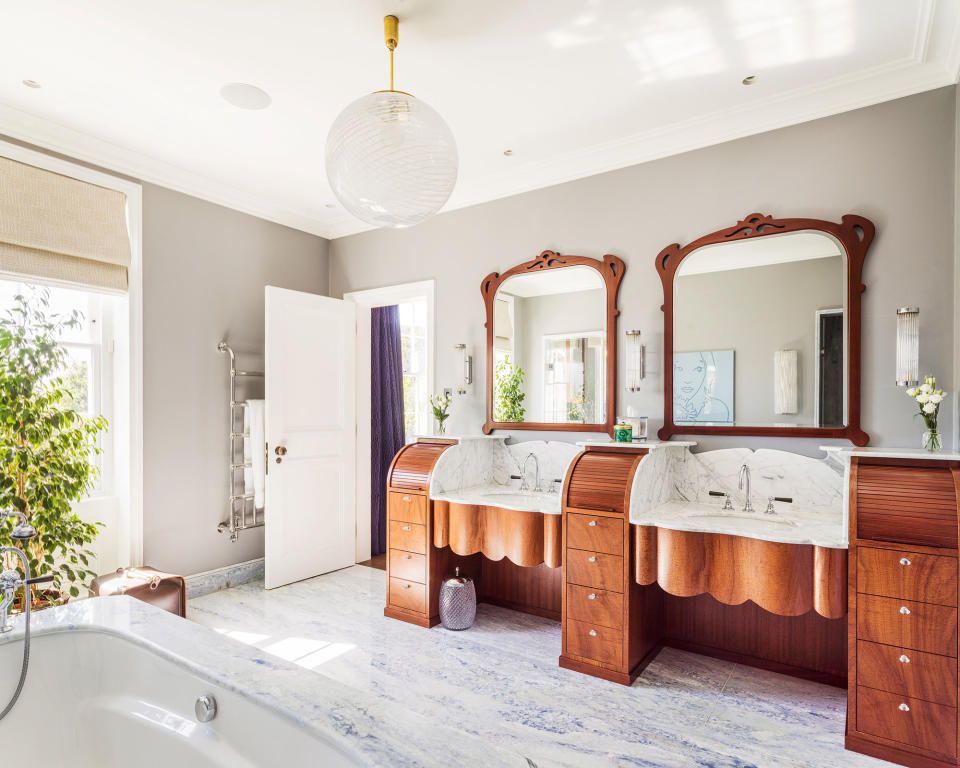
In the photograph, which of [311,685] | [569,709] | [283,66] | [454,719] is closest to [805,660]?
[569,709]

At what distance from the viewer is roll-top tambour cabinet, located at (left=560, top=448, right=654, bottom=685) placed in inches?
98.5

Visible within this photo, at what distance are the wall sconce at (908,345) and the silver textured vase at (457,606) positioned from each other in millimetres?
2333

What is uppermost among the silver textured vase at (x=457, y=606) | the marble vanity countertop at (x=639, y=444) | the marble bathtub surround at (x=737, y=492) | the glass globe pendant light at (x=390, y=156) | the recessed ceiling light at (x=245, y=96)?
the recessed ceiling light at (x=245, y=96)

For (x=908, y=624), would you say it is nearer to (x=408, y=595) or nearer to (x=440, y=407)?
(x=408, y=595)

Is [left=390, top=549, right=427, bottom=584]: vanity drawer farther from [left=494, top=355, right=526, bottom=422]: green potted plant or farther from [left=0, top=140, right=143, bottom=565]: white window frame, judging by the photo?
[left=0, top=140, right=143, bottom=565]: white window frame

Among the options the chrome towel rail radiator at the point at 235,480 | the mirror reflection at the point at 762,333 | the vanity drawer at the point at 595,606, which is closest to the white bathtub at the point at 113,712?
the vanity drawer at the point at 595,606

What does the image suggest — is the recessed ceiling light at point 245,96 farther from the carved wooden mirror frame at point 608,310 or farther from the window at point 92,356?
the carved wooden mirror frame at point 608,310

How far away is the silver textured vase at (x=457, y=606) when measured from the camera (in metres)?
3.10

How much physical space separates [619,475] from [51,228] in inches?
125

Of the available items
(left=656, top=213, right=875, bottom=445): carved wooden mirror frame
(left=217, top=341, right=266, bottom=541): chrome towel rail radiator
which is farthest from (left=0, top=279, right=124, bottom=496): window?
(left=656, top=213, right=875, bottom=445): carved wooden mirror frame

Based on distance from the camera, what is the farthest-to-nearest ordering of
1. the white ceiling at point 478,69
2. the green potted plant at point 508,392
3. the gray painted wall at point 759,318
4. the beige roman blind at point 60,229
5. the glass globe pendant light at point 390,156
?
the green potted plant at point 508,392 → the beige roman blind at point 60,229 → the gray painted wall at point 759,318 → the white ceiling at point 478,69 → the glass globe pendant light at point 390,156

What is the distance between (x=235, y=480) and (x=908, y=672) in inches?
148

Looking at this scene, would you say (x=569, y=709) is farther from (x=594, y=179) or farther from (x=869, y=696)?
(x=594, y=179)

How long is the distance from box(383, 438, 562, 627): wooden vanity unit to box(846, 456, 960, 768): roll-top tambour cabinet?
133cm
